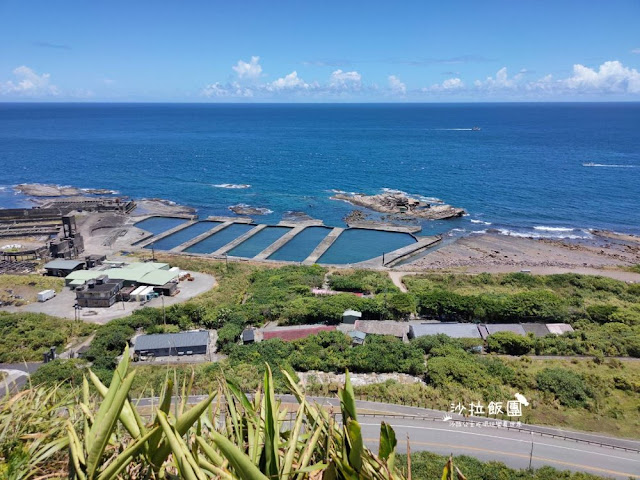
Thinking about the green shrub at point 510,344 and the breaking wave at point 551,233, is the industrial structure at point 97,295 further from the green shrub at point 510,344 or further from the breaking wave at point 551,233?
the breaking wave at point 551,233

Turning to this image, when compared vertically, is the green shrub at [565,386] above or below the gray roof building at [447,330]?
above

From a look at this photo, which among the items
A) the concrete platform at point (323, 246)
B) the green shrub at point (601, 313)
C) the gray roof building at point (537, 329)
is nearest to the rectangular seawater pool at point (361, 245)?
the concrete platform at point (323, 246)

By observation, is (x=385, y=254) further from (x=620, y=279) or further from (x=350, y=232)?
(x=620, y=279)

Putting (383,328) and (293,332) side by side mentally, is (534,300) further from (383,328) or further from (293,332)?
(293,332)

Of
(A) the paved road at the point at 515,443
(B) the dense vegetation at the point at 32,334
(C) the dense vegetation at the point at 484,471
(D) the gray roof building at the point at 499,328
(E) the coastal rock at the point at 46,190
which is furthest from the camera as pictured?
(E) the coastal rock at the point at 46,190

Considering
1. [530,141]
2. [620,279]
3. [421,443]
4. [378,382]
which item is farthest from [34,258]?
[530,141]

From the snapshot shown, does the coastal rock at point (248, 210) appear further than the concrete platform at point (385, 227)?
Yes
